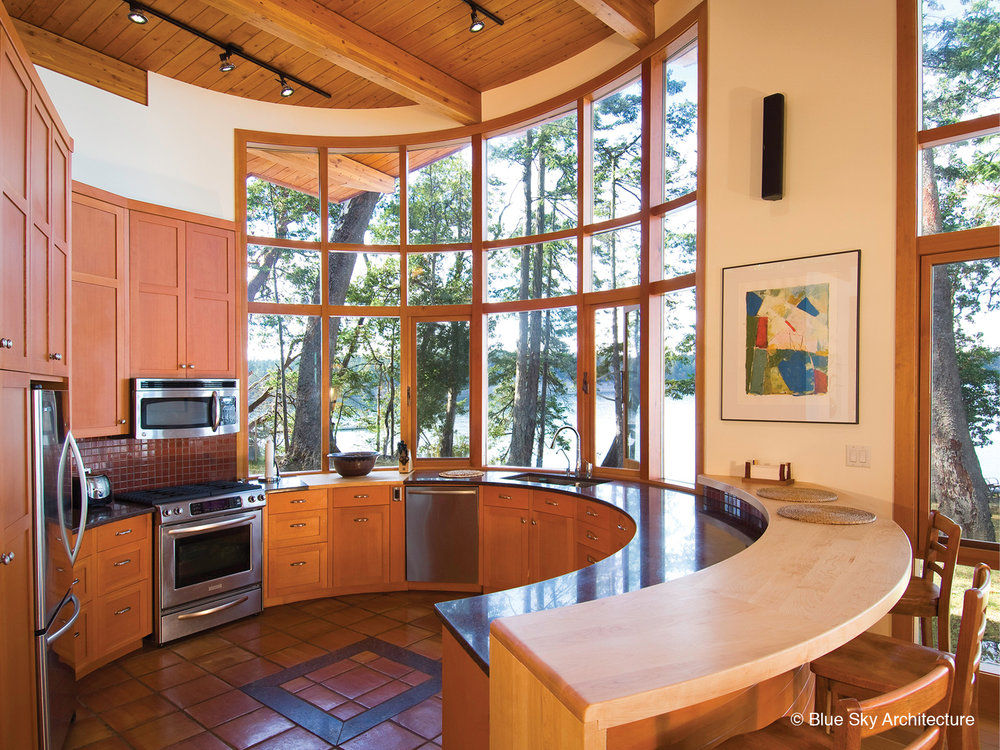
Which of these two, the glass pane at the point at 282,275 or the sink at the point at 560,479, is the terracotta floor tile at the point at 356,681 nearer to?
the sink at the point at 560,479

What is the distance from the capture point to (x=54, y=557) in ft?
7.96

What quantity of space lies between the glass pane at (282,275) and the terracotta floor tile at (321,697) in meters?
3.10

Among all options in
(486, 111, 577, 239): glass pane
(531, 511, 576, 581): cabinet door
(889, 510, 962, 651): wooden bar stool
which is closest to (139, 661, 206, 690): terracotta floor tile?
(531, 511, 576, 581): cabinet door

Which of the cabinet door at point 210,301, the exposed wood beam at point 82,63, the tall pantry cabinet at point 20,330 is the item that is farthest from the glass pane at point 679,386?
the exposed wood beam at point 82,63

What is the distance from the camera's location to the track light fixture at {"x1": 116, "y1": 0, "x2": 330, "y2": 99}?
3615mm

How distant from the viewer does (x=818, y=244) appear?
10.1 feet

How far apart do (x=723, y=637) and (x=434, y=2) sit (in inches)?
160

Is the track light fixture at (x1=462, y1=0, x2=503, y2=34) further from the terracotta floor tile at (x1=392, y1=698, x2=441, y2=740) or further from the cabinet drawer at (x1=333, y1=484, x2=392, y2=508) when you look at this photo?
the terracotta floor tile at (x1=392, y1=698, x2=441, y2=740)

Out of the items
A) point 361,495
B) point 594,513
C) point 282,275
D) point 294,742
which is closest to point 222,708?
point 294,742

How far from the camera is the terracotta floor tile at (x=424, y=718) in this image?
2.72m

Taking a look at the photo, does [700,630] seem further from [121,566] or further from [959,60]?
[121,566]

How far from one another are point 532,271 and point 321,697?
3428 millimetres

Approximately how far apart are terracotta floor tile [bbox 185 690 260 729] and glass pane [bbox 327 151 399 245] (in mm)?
3603

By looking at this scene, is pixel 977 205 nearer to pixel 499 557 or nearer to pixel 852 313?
pixel 852 313
